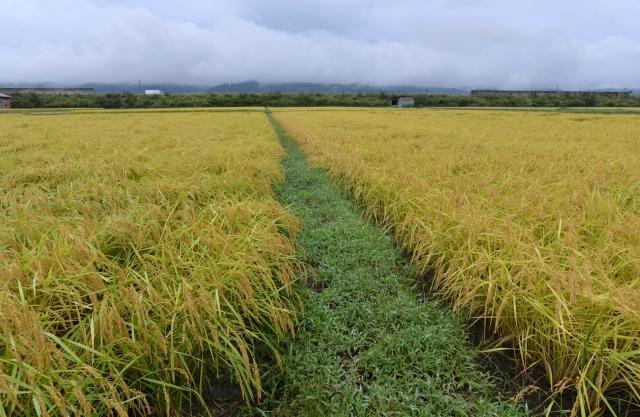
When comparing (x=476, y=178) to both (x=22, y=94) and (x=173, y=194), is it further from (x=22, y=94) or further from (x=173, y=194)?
(x=22, y=94)

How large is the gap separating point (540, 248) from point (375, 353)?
1386 millimetres

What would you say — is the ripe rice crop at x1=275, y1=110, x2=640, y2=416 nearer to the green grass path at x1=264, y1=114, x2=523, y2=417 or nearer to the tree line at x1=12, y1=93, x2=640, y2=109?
the green grass path at x1=264, y1=114, x2=523, y2=417

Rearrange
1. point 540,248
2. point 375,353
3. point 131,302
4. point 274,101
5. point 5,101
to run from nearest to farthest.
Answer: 1. point 131,302
2. point 375,353
3. point 540,248
4. point 5,101
5. point 274,101

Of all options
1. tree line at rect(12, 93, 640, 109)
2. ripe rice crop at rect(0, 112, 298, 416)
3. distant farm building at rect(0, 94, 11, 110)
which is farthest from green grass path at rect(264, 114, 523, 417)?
distant farm building at rect(0, 94, 11, 110)

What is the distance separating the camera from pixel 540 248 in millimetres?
2367

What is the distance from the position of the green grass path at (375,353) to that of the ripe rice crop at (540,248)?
0.26 m

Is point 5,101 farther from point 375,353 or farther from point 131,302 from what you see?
point 375,353

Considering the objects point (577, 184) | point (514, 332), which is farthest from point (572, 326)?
point (577, 184)

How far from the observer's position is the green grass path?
1.63 metres

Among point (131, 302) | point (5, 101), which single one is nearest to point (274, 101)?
point (5, 101)

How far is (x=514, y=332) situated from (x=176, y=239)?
7.32ft

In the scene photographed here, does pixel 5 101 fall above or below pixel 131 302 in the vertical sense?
above

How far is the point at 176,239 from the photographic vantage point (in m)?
2.46

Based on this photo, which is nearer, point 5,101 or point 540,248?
point 540,248
